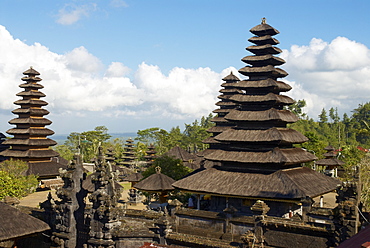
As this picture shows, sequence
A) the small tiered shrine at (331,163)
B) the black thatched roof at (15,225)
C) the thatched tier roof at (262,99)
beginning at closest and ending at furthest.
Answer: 1. the black thatched roof at (15,225)
2. the thatched tier roof at (262,99)
3. the small tiered shrine at (331,163)

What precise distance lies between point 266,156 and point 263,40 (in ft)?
29.7

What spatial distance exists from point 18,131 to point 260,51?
100 feet

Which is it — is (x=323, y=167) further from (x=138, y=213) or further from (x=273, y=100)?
(x=138, y=213)

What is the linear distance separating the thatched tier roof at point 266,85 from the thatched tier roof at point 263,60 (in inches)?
60.1

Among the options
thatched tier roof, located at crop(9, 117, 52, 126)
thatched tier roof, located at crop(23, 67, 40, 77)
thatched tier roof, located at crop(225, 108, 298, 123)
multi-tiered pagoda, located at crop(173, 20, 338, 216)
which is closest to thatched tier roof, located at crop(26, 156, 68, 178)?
thatched tier roof, located at crop(9, 117, 52, 126)

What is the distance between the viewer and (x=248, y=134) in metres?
25.8

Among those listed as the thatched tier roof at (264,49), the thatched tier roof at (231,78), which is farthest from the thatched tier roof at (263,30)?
the thatched tier roof at (231,78)

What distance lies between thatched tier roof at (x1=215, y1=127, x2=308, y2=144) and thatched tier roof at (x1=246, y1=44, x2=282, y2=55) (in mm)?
5961

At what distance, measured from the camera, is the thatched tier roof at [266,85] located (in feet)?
88.6

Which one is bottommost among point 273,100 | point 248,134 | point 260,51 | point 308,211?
point 308,211

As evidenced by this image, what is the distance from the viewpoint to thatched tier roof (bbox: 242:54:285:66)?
92.2ft

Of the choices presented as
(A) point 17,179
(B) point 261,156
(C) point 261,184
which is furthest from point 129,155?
(C) point 261,184

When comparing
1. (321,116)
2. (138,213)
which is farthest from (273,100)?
(321,116)

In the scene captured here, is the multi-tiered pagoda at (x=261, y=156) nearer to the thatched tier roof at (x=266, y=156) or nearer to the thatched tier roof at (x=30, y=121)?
the thatched tier roof at (x=266, y=156)
